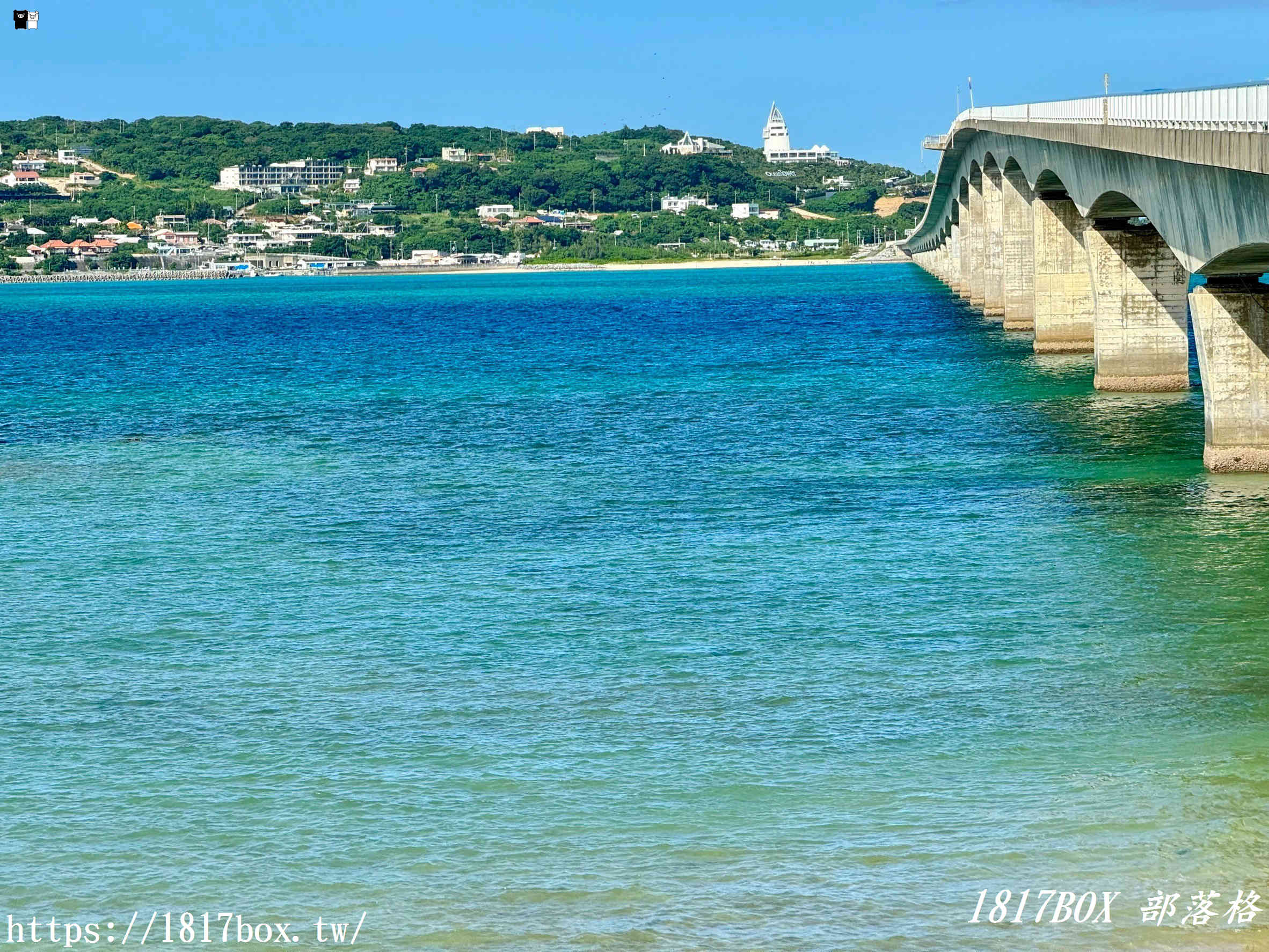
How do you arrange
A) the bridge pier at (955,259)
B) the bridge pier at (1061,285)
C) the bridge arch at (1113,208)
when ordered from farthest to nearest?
the bridge pier at (955,259)
the bridge pier at (1061,285)
the bridge arch at (1113,208)

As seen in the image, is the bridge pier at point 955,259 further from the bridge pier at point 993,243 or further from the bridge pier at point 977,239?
the bridge pier at point 993,243

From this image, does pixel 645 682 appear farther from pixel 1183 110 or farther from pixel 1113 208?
pixel 1113 208

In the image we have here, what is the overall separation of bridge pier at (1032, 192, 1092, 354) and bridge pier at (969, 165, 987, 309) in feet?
118

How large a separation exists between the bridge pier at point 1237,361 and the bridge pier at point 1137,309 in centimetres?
1502

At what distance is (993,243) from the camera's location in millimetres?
95688

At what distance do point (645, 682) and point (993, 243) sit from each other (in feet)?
257

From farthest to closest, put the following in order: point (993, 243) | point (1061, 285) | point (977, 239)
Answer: point (977, 239), point (993, 243), point (1061, 285)

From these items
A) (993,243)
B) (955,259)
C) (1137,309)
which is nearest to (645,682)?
(1137,309)

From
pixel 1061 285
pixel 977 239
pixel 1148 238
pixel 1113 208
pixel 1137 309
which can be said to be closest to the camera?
pixel 1113 208

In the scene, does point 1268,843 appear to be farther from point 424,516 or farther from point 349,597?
point 424,516

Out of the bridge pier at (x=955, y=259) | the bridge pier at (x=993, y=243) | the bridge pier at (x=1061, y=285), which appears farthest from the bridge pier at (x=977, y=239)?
the bridge pier at (x=1061, y=285)

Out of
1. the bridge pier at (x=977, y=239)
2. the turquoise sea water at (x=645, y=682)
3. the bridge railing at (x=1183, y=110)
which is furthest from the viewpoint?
the bridge pier at (x=977, y=239)

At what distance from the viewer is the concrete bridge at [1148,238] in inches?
1228

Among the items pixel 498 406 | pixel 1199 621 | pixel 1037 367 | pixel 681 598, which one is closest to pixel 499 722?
pixel 681 598
